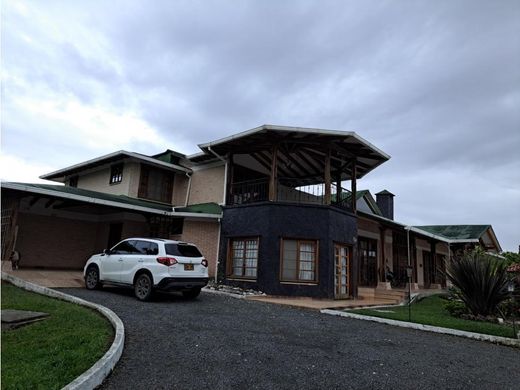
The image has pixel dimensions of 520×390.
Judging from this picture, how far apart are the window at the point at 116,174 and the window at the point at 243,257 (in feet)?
24.1

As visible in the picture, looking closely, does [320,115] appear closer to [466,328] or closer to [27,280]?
[466,328]

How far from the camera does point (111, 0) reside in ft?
22.6

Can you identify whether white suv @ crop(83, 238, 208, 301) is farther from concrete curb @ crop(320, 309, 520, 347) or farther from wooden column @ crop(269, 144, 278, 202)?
wooden column @ crop(269, 144, 278, 202)

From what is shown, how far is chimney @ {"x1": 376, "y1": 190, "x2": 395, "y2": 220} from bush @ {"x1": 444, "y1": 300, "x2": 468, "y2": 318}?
15.9 metres

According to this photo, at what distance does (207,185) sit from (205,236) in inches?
116

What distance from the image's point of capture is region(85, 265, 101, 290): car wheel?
11520 mm

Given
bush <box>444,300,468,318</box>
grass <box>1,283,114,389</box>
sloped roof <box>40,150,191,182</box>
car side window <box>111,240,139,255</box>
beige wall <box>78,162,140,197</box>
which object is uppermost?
sloped roof <box>40,150,191,182</box>

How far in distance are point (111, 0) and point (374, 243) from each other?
17.6 metres

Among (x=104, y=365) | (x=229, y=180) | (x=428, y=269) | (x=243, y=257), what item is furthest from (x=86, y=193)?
(x=428, y=269)

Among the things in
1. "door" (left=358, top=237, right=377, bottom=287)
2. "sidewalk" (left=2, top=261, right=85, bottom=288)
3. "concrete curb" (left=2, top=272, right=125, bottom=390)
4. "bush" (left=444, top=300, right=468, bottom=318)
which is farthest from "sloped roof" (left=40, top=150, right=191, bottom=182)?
"bush" (left=444, top=300, right=468, bottom=318)

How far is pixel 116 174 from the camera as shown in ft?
61.9

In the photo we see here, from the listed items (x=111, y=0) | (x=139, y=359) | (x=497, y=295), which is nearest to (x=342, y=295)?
(x=497, y=295)

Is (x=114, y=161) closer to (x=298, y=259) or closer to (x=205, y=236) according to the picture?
(x=205, y=236)

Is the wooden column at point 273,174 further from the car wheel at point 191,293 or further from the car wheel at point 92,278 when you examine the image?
the car wheel at point 92,278
